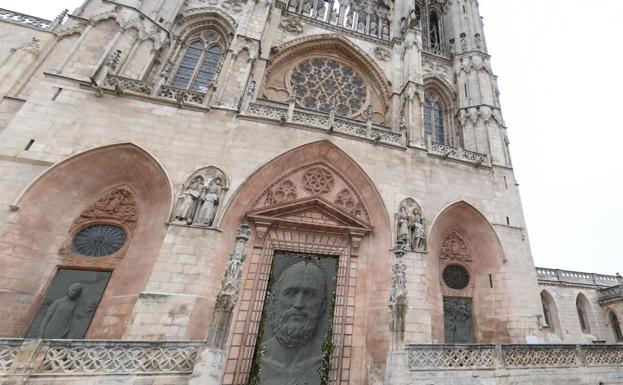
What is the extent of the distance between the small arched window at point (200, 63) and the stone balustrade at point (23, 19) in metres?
→ 5.22

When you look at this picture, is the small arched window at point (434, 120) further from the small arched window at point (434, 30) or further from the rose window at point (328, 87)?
the small arched window at point (434, 30)

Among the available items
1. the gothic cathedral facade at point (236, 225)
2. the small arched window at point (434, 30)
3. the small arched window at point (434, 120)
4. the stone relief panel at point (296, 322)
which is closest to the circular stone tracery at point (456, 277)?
the gothic cathedral facade at point (236, 225)

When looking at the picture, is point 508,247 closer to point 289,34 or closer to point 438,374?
point 438,374

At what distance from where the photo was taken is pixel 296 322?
684 cm

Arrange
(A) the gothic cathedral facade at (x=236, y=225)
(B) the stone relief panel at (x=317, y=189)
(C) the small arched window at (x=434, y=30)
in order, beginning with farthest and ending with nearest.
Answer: (C) the small arched window at (x=434, y=30) < (B) the stone relief panel at (x=317, y=189) < (A) the gothic cathedral facade at (x=236, y=225)

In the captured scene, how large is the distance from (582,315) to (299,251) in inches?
774

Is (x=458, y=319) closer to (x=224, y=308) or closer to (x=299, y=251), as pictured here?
(x=299, y=251)

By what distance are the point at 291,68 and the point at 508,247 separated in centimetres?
Result: 1116

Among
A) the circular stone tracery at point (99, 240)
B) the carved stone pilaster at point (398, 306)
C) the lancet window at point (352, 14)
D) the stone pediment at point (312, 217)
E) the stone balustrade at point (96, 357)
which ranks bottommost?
the stone balustrade at point (96, 357)

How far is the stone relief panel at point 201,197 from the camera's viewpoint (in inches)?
269

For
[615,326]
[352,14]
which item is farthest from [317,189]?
[615,326]

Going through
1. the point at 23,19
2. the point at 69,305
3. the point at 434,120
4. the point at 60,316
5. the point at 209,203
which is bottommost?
the point at 60,316

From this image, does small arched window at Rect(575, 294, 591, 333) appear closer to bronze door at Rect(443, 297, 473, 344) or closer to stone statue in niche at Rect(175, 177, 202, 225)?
bronze door at Rect(443, 297, 473, 344)

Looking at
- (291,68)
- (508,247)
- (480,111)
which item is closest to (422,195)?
(508,247)
